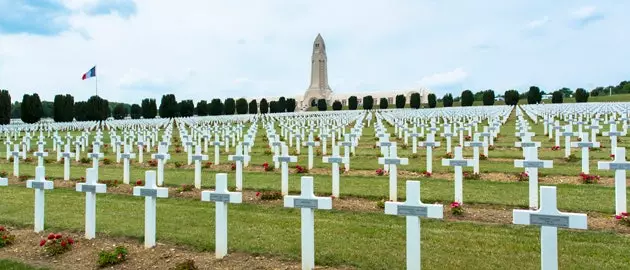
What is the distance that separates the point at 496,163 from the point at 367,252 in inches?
319

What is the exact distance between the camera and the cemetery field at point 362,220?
17.1 ft

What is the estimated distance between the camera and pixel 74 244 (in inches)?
235

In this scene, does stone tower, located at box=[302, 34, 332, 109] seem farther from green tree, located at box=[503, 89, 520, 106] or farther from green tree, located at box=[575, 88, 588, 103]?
green tree, located at box=[575, 88, 588, 103]

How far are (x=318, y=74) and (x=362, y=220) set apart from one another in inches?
3519

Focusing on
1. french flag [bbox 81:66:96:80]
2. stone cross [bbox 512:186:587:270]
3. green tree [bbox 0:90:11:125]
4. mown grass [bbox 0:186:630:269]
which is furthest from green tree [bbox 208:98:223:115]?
stone cross [bbox 512:186:587:270]

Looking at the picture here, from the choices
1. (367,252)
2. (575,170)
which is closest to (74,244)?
(367,252)

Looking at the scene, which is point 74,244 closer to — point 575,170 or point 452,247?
point 452,247

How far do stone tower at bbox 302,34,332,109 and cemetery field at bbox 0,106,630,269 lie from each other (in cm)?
8195

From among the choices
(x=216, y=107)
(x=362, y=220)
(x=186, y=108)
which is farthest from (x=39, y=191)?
(x=216, y=107)

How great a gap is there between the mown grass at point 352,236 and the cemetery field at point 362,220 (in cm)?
1

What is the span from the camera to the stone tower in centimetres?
9400

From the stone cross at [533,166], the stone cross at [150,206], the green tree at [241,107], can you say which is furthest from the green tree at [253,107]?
the stone cross at [150,206]

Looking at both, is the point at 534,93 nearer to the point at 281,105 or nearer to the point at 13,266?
the point at 281,105

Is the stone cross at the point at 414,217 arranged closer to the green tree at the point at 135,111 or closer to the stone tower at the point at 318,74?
the green tree at the point at 135,111
